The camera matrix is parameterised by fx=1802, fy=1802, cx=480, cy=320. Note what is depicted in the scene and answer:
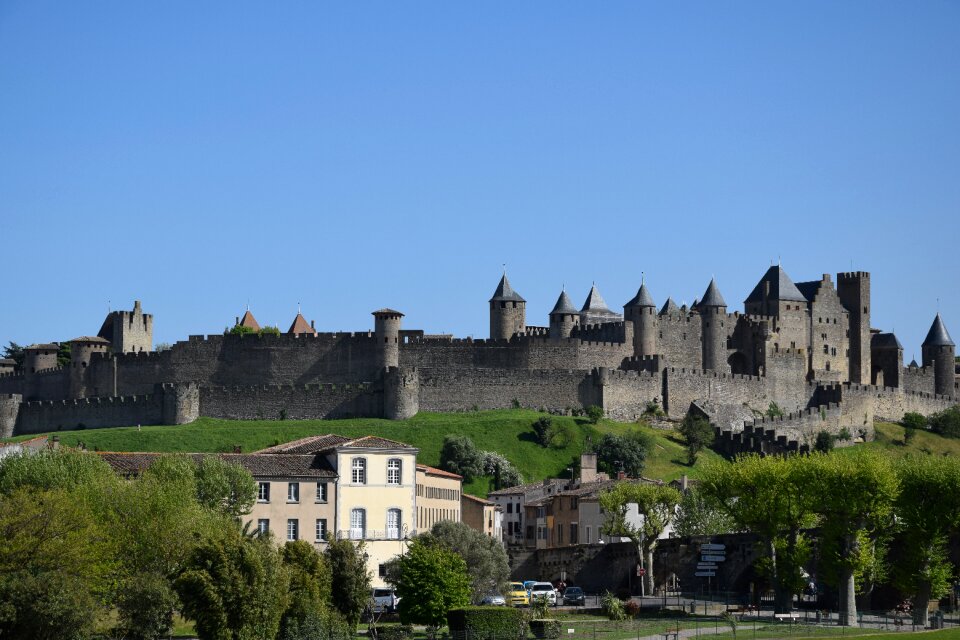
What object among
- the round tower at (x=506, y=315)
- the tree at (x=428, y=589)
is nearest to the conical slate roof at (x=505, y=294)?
the round tower at (x=506, y=315)

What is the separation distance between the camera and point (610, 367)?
117m

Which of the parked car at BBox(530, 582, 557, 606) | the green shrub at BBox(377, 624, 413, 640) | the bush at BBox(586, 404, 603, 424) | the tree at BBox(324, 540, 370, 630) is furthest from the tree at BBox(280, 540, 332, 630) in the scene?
the bush at BBox(586, 404, 603, 424)

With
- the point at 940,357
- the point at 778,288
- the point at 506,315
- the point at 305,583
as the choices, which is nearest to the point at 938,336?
the point at 940,357

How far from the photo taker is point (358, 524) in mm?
72000

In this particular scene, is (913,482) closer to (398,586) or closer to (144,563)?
(398,586)

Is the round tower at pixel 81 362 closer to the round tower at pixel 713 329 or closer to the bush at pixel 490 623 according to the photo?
the round tower at pixel 713 329

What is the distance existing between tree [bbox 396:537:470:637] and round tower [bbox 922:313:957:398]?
80976mm

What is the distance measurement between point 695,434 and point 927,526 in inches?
1635

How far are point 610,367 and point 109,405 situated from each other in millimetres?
32373

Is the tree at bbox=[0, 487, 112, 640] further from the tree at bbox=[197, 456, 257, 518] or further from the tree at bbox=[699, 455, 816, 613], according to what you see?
the tree at bbox=[699, 455, 816, 613]

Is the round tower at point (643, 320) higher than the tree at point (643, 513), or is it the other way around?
the round tower at point (643, 320)

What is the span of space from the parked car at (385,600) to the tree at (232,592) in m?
11.1

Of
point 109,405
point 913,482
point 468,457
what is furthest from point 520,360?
point 913,482

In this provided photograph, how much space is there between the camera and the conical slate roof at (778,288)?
127 m
